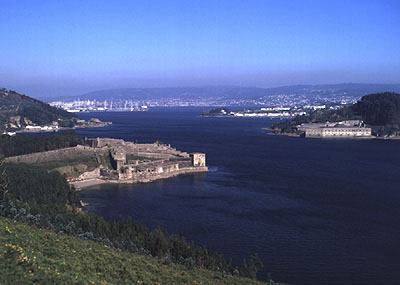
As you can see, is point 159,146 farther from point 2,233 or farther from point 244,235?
point 2,233

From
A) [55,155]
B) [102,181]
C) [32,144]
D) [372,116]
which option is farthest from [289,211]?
[372,116]


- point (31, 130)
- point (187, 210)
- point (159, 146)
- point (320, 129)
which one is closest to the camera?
point (187, 210)

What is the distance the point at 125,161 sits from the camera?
80.7ft

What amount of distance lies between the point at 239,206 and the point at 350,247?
17.3ft

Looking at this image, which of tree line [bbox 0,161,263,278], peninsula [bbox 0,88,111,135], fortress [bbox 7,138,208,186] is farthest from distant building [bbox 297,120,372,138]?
tree line [bbox 0,161,263,278]

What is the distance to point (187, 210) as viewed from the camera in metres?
16.8

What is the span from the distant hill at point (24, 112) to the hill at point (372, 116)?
102ft

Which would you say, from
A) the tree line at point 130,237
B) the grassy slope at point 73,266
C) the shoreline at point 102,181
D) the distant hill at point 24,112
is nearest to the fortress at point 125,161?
the shoreline at point 102,181

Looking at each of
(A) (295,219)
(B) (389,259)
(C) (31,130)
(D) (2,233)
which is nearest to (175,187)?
(A) (295,219)

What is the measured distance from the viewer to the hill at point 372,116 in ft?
168

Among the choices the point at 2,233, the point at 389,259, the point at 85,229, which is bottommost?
the point at 389,259

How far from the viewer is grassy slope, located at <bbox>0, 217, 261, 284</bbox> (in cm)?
606

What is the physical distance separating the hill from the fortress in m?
27.7

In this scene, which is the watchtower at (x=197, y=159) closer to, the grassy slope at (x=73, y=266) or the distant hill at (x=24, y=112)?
the grassy slope at (x=73, y=266)
